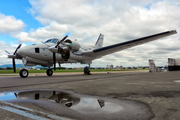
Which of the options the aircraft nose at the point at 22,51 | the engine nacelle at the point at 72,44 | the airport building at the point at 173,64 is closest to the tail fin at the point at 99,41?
the engine nacelle at the point at 72,44

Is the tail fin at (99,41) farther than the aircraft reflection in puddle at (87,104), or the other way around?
the tail fin at (99,41)

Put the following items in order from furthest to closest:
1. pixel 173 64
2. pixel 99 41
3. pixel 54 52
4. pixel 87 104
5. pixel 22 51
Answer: pixel 173 64 < pixel 99 41 < pixel 54 52 < pixel 22 51 < pixel 87 104

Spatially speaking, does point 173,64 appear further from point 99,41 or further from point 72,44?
point 72,44

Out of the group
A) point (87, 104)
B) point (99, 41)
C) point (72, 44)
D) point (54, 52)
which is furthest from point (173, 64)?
point (87, 104)

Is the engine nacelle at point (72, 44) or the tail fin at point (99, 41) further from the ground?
the tail fin at point (99, 41)

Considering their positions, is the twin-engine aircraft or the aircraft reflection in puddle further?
the twin-engine aircraft

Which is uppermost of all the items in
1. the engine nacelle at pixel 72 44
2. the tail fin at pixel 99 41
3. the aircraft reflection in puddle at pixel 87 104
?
the tail fin at pixel 99 41

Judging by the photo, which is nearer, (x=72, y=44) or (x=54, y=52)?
(x=54, y=52)

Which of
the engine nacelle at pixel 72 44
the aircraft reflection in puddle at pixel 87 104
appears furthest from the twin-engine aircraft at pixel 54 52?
the aircraft reflection in puddle at pixel 87 104

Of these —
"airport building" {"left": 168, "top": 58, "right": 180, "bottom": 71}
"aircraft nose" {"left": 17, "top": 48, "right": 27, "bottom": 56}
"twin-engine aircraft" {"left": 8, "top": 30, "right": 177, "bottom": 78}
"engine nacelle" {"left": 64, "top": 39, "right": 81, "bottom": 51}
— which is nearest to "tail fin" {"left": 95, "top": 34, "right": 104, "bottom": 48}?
"twin-engine aircraft" {"left": 8, "top": 30, "right": 177, "bottom": 78}

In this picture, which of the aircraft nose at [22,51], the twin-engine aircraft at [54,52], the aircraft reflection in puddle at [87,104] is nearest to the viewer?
the aircraft reflection in puddle at [87,104]

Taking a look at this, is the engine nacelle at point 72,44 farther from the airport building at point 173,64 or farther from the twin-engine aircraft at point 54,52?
the airport building at point 173,64

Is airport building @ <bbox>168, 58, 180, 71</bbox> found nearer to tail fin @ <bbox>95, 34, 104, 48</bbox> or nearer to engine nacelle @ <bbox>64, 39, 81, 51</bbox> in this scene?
tail fin @ <bbox>95, 34, 104, 48</bbox>

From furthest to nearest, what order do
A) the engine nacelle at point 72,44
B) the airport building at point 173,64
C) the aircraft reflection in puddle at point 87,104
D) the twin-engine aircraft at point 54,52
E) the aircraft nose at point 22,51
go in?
1. the airport building at point 173,64
2. the engine nacelle at point 72,44
3. the twin-engine aircraft at point 54,52
4. the aircraft nose at point 22,51
5. the aircraft reflection in puddle at point 87,104
